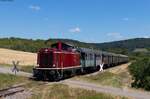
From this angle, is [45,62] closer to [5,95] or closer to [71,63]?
[71,63]

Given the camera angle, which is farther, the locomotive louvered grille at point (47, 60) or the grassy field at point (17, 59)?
the grassy field at point (17, 59)

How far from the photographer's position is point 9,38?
480ft

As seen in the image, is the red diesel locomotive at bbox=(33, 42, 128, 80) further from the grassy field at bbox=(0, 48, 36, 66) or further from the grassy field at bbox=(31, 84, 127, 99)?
the grassy field at bbox=(0, 48, 36, 66)

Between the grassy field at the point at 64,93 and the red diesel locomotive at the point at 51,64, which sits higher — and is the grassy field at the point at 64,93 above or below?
below

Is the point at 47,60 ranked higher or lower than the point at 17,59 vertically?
higher

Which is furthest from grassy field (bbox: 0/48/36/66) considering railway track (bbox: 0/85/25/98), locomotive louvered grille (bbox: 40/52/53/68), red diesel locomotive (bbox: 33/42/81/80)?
railway track (bbox: 0/85/25/98)

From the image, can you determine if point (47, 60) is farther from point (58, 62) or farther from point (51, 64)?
point (58, 62)

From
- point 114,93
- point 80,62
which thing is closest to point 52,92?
point 114,93

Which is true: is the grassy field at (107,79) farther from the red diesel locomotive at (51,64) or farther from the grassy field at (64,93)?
the grassy field at (64,93)

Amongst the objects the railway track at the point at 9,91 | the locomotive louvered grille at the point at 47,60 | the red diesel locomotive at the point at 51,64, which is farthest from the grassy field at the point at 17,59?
the railway track at the point at 9,91

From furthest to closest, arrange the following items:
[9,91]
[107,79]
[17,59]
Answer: [17,59] → [107,79] → [9,91]

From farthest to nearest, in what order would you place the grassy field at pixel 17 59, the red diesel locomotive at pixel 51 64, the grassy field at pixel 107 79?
the grassy field at pixel 17 59 < the red diesel locomotive at pixel 51 64 < the grassy field at pixel 107 79

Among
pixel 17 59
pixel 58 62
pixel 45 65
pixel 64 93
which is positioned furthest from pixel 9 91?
pixel 17 59

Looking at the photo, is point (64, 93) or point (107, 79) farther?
point (107, 79)
